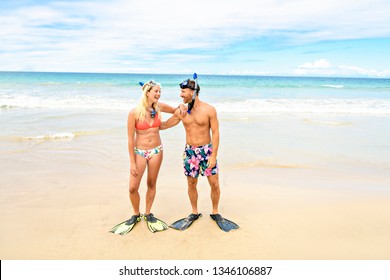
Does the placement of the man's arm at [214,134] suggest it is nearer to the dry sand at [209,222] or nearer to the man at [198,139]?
the man at [198,139]

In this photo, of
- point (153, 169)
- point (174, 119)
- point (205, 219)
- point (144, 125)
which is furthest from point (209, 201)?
Result: point (144, 125)

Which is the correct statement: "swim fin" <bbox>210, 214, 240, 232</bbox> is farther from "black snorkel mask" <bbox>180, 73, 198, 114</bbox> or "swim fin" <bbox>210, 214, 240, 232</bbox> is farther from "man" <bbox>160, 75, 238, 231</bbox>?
"black snorkel mask" <bbox>180, 73, 198, 114</bbox>

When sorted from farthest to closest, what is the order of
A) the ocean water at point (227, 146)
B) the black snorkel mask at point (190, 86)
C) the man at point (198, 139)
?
the ocean water at point (227, 146) → the man at point (198, 139) → the black snorkel mask at point (190, 86)

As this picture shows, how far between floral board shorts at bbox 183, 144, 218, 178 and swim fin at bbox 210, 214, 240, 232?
70cm

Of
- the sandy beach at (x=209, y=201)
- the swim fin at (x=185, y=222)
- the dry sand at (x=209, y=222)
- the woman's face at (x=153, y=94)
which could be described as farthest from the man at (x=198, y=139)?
the sandy beach at (x=209, y=201)

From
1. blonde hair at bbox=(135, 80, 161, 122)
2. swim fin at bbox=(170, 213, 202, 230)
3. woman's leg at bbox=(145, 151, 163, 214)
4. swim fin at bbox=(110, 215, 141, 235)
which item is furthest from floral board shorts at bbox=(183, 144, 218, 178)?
swim fin at bbox=(110, 215, 141, 235)

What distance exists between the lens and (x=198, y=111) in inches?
172

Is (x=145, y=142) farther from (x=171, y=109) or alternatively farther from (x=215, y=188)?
(x=215, y=188)

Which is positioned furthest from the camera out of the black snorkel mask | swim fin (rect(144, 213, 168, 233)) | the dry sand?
swim fin (rect(144, 213, 168, 233))

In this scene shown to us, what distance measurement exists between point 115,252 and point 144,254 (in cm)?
37

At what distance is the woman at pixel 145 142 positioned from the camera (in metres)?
4.23

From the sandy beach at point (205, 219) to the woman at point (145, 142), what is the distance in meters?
0.16

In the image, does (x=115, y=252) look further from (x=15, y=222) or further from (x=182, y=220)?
(x=15, y=222)

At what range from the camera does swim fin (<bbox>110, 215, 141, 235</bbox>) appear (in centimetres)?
437
